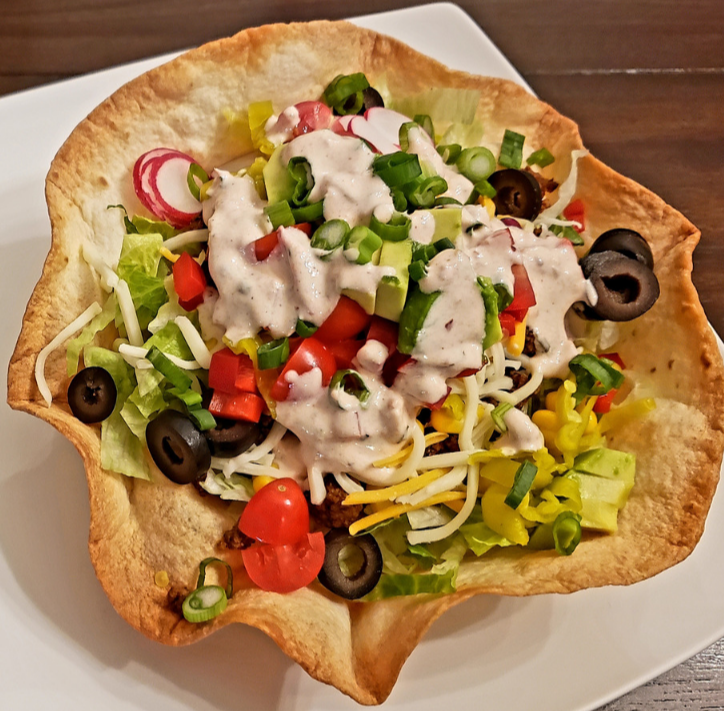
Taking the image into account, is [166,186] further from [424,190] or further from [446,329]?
[446,329]

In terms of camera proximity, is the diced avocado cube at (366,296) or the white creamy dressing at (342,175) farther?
the white creamy dressing at (342,175)

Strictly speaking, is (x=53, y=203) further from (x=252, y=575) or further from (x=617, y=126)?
(x=617, y=126)

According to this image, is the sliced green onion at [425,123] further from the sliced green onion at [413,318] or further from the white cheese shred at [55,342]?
the white cheese shred at [55,342]

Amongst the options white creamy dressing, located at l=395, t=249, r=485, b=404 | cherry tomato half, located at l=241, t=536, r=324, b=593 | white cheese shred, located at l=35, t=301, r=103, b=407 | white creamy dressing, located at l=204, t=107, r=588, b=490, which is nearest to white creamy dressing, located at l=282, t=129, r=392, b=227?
white creamy dressing, located at l=204, t=107, r=588, b=490

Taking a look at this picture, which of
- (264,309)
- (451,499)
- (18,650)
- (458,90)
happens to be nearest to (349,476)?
(451,499)

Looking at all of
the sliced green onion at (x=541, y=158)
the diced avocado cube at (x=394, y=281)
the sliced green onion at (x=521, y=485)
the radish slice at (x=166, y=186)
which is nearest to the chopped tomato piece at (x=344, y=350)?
the diced avocado cube at (x=394, y=281)

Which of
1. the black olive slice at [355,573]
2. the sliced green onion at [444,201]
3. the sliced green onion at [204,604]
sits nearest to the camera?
the sliced green onion at [204,604]
